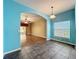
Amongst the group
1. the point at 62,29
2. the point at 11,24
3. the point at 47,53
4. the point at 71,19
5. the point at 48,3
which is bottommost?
the point at 47,53

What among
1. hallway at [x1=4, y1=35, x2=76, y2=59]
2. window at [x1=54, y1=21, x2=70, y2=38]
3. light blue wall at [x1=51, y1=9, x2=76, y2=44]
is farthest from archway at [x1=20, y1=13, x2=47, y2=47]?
light blue wall at [x1=51, y1=9, x2=76, y2=44]

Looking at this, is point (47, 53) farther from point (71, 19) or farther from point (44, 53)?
point (71, 19)

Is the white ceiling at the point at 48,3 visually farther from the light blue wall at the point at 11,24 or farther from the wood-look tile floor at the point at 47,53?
the wood-look tile floor at the point at 47,53

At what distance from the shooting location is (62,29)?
21.0 feet

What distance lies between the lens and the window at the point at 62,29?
5828 millimetres

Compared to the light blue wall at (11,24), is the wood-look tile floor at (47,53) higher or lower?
lower

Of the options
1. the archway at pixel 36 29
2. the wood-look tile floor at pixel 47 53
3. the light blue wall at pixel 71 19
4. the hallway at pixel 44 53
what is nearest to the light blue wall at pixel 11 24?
the hallway at pixel 44 53

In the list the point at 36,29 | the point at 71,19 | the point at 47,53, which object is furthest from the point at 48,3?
the point at 36,29

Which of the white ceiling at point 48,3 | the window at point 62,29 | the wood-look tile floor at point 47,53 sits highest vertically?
the white ceiling at point 48,3

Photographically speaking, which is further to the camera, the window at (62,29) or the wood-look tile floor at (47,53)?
the window at (62,29)

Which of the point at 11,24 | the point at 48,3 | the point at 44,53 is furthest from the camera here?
the point at 48,3

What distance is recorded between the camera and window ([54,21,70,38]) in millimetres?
5828

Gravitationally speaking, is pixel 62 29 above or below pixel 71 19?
below

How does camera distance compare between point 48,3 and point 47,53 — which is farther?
point 48,3
